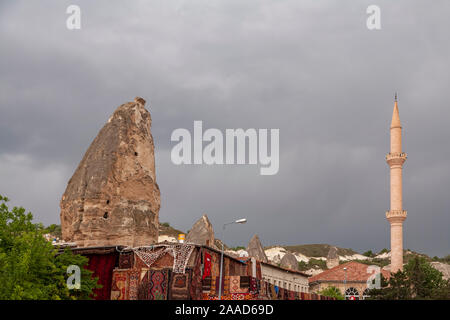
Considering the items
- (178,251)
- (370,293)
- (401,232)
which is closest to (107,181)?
(178,251)

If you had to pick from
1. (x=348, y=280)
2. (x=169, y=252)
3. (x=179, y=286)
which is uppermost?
(x=169, y=252)

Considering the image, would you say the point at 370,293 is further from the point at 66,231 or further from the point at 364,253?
the point at 364,253

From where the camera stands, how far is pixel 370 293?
61.7 m

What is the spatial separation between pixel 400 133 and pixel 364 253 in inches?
4062

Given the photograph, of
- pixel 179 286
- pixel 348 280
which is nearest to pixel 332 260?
pixel 348 280

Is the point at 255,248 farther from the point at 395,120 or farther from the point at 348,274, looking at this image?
the point at 395,120

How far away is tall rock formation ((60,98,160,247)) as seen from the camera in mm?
28062

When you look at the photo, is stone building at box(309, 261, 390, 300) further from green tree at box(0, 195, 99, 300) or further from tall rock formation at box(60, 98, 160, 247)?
green tree at box(0, 195, 99, 300)

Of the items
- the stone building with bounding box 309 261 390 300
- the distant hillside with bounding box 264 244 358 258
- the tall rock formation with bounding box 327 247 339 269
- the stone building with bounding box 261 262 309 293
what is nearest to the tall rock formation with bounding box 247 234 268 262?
the stone building with bounding box 261 262 309 293

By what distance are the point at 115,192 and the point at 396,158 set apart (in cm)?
5226

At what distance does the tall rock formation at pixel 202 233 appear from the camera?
40.3 meters

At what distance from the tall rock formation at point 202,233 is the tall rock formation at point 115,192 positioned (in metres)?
10.7

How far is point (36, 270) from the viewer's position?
24938 mm
